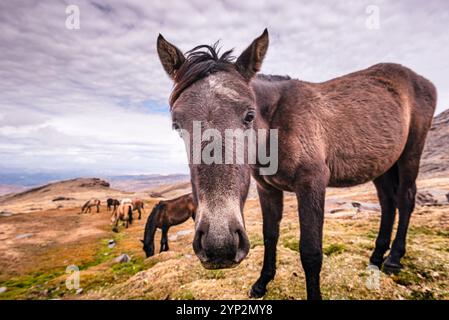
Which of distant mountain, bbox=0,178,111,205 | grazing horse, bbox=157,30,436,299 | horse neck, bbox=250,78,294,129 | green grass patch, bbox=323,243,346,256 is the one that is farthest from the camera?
distant mountain, bbox=0,178,111,205

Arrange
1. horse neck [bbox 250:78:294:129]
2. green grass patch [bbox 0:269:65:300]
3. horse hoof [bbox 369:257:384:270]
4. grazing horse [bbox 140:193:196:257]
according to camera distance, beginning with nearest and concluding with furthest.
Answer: horse neck [bbox 250:78:294:129] < horse hoof [bbox 369:257:384:270] < green grass patch [bbox 0:269:65:300] < grazing horse [bbox 140:193:196:257]

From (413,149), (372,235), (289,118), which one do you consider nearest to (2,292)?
(289,118)

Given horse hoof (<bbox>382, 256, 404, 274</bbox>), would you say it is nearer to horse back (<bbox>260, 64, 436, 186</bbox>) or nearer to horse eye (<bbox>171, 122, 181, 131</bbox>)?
horse back (<bbox>260, 64, 436, 186</bbox>)

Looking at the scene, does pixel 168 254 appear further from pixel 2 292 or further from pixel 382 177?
pixel 2 292

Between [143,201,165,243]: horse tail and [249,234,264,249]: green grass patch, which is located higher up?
[249,234,264,249]: green grass patch

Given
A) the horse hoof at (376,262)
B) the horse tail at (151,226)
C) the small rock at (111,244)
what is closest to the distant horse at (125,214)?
the small rock at (111,244)

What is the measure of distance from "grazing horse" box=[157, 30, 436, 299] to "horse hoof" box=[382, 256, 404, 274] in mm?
21

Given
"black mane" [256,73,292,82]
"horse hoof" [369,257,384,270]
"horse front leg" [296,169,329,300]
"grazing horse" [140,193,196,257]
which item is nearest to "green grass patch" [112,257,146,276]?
"grazing horse" [140,193,196,257]

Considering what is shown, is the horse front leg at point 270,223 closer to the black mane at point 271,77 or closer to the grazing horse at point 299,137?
the grazing horse at point 299,137

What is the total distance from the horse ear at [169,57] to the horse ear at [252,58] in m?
0.87

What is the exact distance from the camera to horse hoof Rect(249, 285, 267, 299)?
445cm

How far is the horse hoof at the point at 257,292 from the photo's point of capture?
445 cm

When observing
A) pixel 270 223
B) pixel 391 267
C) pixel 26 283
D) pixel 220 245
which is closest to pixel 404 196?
pixel 391 267
